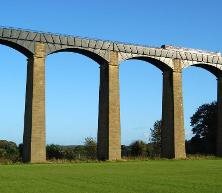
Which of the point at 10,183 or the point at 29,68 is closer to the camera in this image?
the point at 10,183

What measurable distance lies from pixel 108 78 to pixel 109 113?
3.19 m

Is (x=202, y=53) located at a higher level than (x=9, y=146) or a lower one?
higher

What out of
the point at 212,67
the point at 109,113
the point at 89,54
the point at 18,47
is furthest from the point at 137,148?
the point at 18,47

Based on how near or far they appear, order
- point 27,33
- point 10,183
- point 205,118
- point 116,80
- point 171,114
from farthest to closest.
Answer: point 205,118
point 171,114
point 116,80
point 27,33
point 10,183

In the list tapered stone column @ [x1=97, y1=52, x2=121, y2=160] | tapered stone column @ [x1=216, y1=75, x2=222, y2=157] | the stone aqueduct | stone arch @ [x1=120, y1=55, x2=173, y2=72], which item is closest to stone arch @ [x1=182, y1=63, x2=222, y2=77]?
the stone aqueduct

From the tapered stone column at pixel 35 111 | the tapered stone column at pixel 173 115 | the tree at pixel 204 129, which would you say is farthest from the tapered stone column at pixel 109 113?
the tree at pixel 204 129

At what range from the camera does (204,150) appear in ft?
204

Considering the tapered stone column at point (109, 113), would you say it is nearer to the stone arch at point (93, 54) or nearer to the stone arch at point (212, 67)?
the stone arch at point (93, 54)

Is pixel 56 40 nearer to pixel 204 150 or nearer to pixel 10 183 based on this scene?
pixel 10 183

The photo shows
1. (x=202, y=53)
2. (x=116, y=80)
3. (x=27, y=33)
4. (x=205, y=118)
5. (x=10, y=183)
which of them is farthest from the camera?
(x=205, y=118)

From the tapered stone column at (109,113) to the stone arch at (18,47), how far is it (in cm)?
765

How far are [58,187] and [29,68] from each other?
2396cm

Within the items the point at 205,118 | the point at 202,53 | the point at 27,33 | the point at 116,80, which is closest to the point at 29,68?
the point at 27,33

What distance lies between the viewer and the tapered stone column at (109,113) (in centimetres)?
4244
